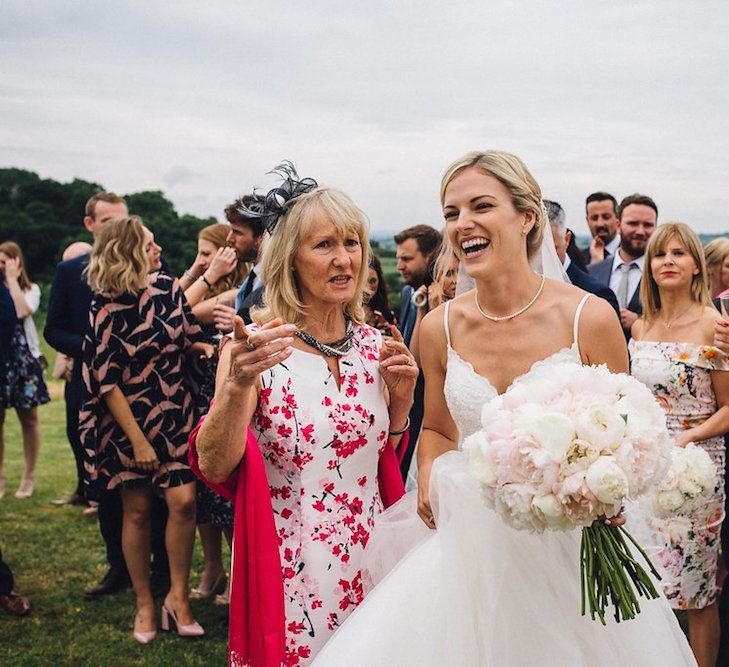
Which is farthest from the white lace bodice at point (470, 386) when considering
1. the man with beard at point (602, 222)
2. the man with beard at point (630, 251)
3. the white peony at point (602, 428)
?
the man with beard at point (602, 222)

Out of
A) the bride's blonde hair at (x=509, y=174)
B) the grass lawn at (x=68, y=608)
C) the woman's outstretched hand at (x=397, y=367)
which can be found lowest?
the grass lawn at (x=68, y=608)

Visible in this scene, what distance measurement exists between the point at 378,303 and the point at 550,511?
361 centimetres

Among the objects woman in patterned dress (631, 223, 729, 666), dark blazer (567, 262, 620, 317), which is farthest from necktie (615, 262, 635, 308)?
dark blazer (567, 262, 620, 317)

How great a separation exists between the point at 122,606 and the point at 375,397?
3.86 m

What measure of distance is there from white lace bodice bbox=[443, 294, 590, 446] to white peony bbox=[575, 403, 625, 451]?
0.68 m

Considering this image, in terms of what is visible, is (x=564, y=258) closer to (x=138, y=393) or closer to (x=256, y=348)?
(x=138, y=393)

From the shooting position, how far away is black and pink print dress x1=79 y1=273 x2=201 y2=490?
5.01 metres

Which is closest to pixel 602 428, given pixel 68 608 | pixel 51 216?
pixel 68 608

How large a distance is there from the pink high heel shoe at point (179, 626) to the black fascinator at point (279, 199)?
3.36 meters

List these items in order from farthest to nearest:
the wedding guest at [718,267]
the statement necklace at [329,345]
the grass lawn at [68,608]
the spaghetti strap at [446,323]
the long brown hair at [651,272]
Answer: the wedding guest at [718,267], the grass lawn at [68,608], the long brown hair at [651,272], the spaghetti strap at [446,323], the statement necklace at [329,345]

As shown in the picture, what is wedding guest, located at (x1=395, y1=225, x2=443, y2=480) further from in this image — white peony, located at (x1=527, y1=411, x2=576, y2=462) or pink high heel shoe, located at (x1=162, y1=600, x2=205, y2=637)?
white peony, located at (x1=527, y1=411, x2=576, y2=462)

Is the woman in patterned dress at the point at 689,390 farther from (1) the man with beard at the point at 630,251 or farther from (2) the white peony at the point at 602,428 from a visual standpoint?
(2) the white peony at the point at 602,428

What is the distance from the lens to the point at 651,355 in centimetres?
483

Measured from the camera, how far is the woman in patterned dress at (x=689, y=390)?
459 cm
